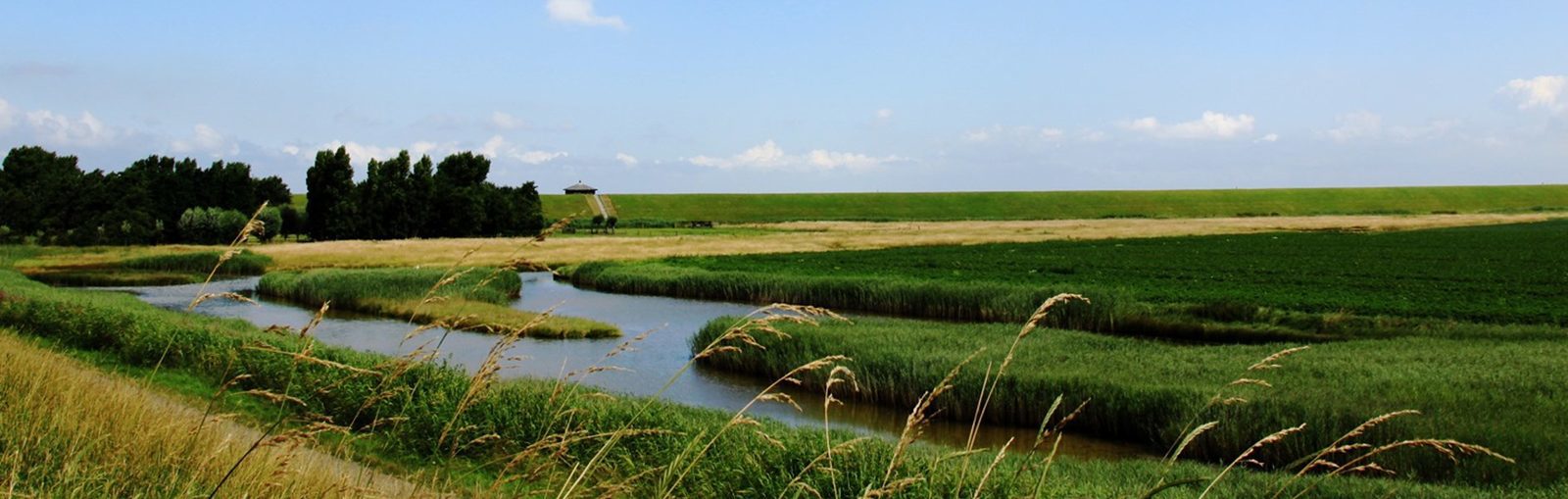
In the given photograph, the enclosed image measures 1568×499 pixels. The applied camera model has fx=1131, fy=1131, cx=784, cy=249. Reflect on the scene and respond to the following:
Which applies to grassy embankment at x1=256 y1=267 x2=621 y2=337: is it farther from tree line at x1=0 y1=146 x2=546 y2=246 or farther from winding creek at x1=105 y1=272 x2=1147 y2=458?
tree line at x1=0 y1=146 x2=546 y2=246

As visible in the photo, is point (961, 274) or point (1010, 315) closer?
point (1010, 315)

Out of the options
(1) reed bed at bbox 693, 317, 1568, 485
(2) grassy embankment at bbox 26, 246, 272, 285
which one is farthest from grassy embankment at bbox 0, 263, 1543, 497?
(2) grassy embankment at bbox 26, 246, 272, 285

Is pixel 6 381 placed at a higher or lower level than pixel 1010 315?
higher

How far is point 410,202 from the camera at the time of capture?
222 ft

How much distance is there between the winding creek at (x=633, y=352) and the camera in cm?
1446

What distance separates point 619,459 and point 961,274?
26.3 m

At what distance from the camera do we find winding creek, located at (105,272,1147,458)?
14.5m

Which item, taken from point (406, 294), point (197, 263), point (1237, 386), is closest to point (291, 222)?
point (197, 263)

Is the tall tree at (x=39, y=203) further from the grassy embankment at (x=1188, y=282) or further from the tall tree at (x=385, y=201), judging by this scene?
the grassy embankment at (x=1188, y=282)

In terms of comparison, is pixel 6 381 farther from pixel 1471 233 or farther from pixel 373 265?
pixel 1471 233

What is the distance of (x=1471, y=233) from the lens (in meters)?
57.8

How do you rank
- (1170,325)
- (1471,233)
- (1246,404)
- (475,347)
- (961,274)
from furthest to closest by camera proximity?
(1471,233), (961,274), (1170,325), (475,347), (1246,404)

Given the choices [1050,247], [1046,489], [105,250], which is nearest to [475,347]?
[1046,489]

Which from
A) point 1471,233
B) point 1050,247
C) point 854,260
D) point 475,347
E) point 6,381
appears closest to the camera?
point 6,381
